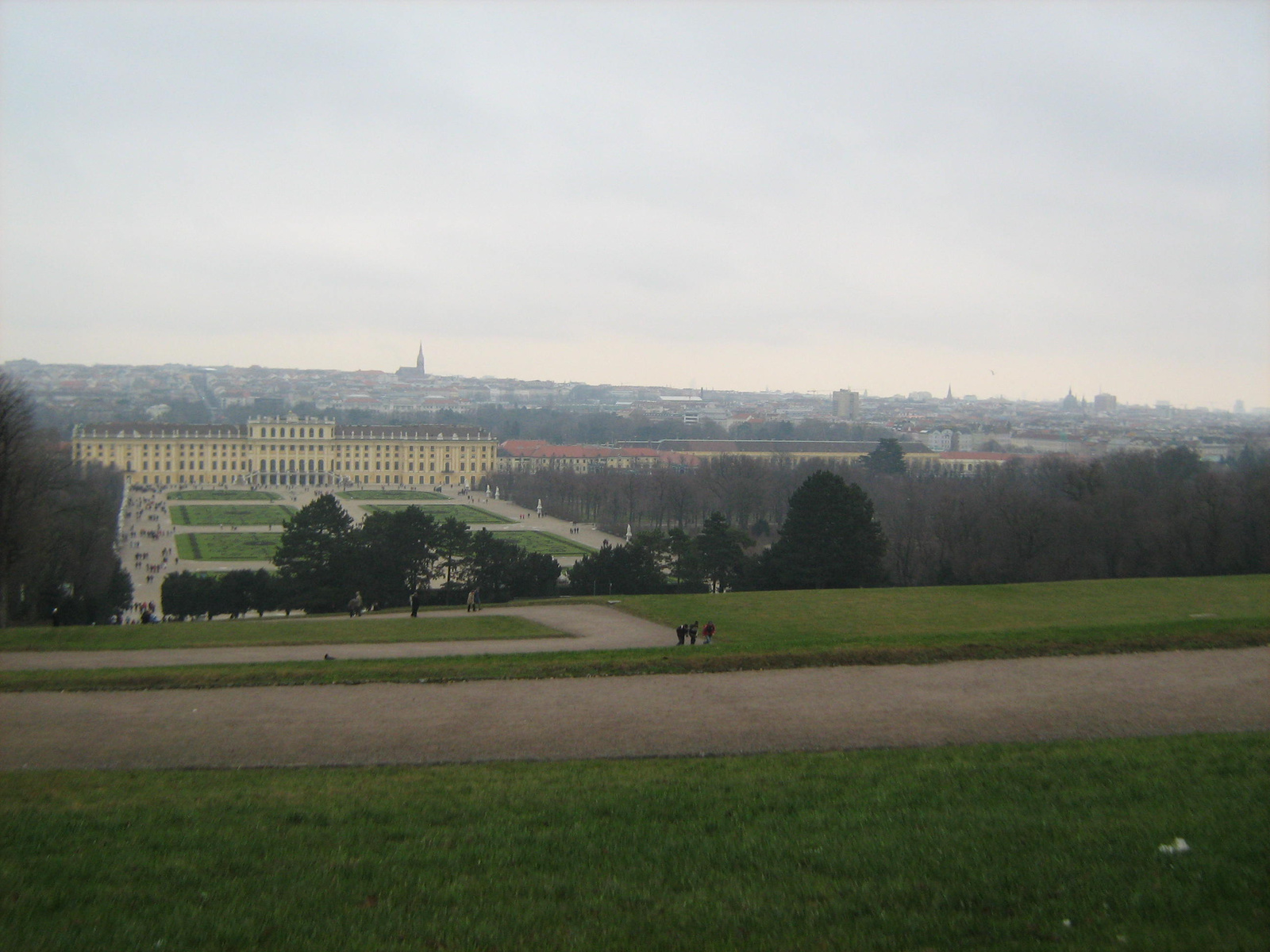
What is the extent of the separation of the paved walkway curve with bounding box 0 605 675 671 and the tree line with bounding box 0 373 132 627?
244 inches

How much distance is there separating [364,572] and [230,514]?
121ft

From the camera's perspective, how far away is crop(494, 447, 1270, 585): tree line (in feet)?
100

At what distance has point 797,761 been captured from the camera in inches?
322

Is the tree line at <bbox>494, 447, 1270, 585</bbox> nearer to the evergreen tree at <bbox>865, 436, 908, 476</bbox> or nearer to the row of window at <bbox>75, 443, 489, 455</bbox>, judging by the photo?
the evergreen tree at <bbox>865, 436, 908, 476</bbox>

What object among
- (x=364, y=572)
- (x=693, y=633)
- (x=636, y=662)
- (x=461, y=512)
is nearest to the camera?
(x=636, y=662)

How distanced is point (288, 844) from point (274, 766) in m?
2.55

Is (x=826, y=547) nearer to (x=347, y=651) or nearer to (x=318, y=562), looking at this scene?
(x=318, y=562)

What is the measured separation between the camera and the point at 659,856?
587cm

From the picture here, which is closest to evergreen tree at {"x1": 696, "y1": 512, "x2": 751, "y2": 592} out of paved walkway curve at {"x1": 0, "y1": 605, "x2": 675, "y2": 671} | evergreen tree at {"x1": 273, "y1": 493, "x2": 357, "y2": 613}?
evergreen tree at {"x1": 273, "y1": 493, "x2": 357, "y2": 613}

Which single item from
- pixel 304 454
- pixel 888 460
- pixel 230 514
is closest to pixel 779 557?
pixel 230 514

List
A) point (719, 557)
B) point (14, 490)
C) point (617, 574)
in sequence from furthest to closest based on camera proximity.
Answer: point (719, 557)
point (617, 574)
point (14, 490)

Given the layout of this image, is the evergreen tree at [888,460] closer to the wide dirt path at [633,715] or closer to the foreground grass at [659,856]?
the wide dirt path at [633,715]

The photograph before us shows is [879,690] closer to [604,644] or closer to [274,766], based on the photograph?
[604,644]

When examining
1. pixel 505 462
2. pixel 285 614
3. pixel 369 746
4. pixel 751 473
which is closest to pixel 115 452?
pixel 505 462
